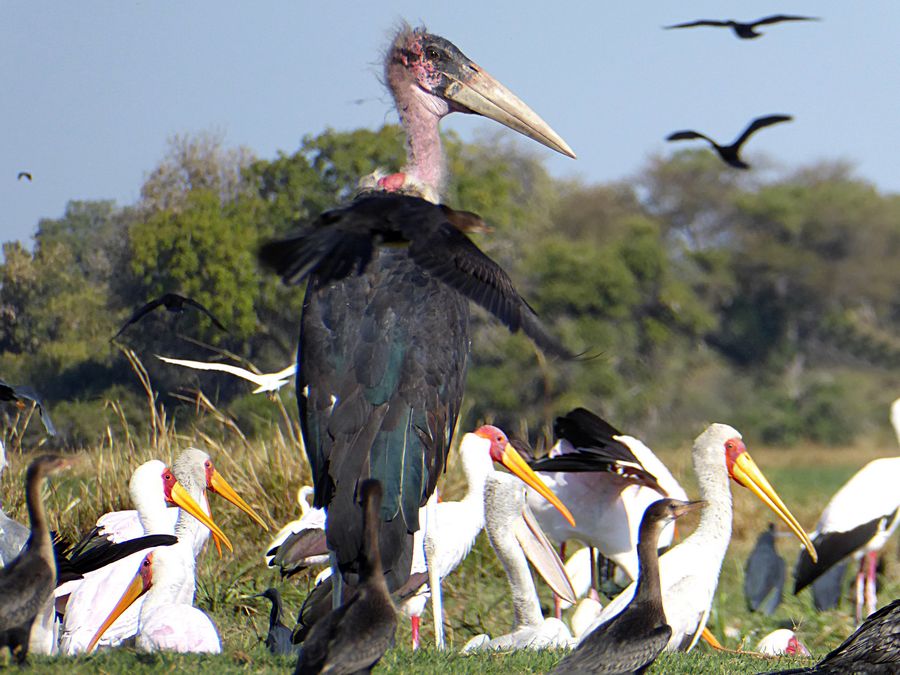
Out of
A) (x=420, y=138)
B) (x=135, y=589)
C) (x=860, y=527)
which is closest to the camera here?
(x=135, y=589)

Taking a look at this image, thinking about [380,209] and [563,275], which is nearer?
[380,209]

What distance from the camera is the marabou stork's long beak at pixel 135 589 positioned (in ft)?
20.1

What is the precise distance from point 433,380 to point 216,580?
325 centimetres

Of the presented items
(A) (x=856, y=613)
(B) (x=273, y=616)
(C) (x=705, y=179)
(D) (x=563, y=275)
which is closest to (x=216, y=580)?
(B) (x=273, y=616)

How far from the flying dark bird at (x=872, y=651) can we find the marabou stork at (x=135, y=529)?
299 cm

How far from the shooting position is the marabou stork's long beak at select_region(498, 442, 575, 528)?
7430mm

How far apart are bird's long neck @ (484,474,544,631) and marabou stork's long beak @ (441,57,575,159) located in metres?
1.67

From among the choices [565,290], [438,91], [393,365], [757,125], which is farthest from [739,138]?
[565,290]

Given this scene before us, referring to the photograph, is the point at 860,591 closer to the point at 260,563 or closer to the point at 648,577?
the point at 260,563

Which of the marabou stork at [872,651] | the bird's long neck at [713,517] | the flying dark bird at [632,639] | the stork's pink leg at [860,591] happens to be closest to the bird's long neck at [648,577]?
the flying dark bird at [632,639]

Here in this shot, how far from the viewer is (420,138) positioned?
674 centimetres

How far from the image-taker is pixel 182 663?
4730 mm

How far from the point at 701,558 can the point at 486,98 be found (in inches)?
96.0

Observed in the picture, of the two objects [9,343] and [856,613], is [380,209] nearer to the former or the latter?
[856,613]
